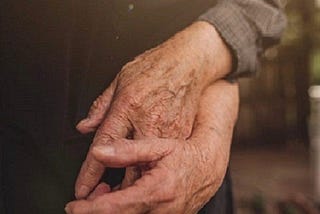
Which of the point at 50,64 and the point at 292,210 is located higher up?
the point at 50,64

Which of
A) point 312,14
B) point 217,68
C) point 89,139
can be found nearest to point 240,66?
point 217,68

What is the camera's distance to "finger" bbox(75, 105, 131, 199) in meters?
0.81

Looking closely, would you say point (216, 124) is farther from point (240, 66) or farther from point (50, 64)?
point (50, 64)

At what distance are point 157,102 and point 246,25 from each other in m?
0.23

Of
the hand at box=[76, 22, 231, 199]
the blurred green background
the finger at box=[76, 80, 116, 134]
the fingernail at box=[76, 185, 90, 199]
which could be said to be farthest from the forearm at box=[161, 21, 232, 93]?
the blurred green background

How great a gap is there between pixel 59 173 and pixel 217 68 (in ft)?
1.03

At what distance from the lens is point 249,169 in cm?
435

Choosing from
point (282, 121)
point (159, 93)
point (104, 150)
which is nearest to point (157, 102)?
point (159, 93)

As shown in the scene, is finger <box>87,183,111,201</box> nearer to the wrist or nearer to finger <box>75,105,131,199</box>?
finger <box>75,105,131,199</box>

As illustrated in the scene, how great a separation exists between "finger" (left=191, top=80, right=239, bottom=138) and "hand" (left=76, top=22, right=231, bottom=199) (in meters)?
0.02

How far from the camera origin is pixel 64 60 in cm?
96

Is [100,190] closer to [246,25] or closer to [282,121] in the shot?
[246,25]

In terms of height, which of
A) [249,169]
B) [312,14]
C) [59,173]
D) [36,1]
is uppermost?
[36,1]

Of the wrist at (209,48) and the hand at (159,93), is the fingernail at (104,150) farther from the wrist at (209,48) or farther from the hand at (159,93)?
the wrist at (209,48)
